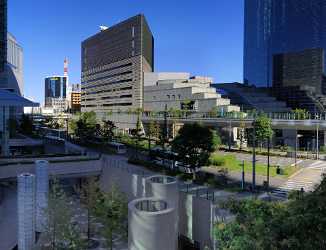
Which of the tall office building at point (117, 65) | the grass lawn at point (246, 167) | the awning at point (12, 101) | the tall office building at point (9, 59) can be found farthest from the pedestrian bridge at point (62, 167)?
the tall office building at point (117, 65)

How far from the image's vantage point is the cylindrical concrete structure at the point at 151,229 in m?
16.8

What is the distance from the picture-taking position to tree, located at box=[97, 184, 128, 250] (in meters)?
21.7

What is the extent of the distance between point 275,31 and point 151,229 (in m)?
109

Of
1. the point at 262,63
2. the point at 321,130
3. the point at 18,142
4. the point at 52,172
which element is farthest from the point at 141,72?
the point at 52,172

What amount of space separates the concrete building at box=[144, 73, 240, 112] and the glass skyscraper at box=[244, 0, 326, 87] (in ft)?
83.2

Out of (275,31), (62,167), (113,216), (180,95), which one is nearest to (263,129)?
(62,167)

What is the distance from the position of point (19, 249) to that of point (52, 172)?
10.7m

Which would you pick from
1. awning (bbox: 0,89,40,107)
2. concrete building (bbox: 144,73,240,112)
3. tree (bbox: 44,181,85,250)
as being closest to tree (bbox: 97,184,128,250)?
tree (bbox: 44,181,85,250)

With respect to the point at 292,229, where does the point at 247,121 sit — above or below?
above

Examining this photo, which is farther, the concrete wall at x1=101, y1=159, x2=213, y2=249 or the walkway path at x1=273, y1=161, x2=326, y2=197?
the walkway path at x1=273, y1=161, x2=326, y2=197

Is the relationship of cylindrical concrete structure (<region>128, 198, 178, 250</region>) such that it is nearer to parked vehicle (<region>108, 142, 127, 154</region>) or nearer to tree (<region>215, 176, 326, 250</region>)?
tree (<region>215, 176, 326, 250</region>)

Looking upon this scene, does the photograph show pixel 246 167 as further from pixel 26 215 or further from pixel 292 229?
pixel 292 229

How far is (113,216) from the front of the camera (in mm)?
21797

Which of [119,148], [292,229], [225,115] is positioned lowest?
[119,148]
